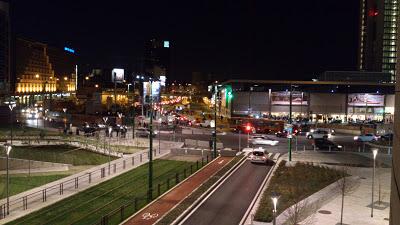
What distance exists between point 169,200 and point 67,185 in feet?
30.7

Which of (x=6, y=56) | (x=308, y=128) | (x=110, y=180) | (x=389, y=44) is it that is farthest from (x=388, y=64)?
(x=110, y=180)

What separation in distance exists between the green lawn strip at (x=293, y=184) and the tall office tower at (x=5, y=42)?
94532 mm

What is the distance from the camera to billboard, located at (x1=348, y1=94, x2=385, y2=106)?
9394 cm

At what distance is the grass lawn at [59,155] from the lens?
1550 inches

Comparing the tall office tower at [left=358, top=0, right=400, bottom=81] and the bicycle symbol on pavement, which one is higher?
the tall office tower at [left=358, top=0, right=400, bottom=81]

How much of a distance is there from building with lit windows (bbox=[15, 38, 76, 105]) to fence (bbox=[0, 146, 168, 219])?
91.8m

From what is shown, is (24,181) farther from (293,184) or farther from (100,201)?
(293,184)

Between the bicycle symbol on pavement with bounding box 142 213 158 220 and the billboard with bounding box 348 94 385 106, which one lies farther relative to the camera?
the billboard with bounding box 348 94 385 106

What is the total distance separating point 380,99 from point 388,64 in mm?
69601

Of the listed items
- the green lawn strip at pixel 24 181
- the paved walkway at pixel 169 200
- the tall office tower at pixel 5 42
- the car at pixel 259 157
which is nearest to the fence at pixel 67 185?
the green lawn strip at pixel 24 181

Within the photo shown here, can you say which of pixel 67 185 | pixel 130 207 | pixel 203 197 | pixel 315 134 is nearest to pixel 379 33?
pixel 315 134

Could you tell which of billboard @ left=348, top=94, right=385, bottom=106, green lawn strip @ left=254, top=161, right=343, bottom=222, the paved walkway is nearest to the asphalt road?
green lawn strip @ left=254, top=161, right=343, bottom=222

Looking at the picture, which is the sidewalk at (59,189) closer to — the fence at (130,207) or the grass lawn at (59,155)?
the grass lawn at (59,155)

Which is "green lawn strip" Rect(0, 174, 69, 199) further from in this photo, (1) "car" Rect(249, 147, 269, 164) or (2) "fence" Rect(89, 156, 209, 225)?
(1) "car" Rect(249, 147, 269, 164)
